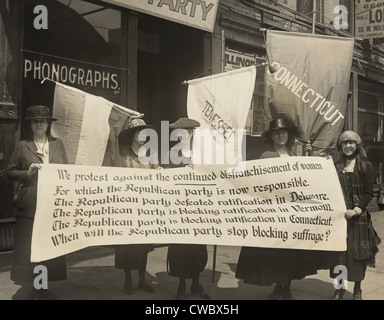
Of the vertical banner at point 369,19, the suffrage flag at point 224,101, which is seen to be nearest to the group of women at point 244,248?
the suffrage flag at point 224,101

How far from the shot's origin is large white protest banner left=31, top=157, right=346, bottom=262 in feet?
13.2

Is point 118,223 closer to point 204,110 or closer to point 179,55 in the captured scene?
point 204,110

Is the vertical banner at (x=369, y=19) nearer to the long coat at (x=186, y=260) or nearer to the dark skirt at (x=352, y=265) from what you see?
the dark skirt at (x=352, y=265)

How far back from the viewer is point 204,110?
19.7ft

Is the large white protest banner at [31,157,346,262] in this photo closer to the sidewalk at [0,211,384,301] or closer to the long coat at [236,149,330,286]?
the long coat at [236,149,330,286]

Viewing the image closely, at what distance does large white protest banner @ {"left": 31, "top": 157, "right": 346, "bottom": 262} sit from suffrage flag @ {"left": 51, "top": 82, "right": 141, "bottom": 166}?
3.61 feet

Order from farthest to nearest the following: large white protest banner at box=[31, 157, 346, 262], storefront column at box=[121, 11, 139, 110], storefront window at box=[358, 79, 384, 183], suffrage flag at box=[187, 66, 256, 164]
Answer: storefront window at box=[358, 79, 384, 183], storefront column at box=[121, 11, 139, 110], suffrage flag at box=[187, 66, 256, 164], large white protest banner at box=[31, 157, 346, 262]

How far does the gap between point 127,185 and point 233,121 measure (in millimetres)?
2288

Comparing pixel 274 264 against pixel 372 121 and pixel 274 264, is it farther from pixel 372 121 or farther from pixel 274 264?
pixel 372 121

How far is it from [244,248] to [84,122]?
7.44ft

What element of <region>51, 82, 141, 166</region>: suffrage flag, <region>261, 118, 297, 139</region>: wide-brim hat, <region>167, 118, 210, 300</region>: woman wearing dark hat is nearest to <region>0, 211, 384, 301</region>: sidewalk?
<region>167, 118, 210, 300</region>: woman wearing dark hat

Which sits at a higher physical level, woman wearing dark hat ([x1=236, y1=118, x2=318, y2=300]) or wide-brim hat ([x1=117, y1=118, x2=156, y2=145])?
wide-brim hat ([x1=117, y1=118, x2=156, y2=145])

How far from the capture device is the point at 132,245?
15.7 feet

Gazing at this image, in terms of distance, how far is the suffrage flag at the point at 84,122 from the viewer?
16.8 ft
